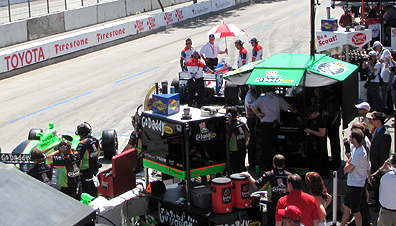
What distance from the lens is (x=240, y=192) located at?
709 centimetres

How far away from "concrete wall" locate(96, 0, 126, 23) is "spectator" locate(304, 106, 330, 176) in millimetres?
24953

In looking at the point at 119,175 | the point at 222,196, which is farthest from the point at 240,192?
the point at 119,175

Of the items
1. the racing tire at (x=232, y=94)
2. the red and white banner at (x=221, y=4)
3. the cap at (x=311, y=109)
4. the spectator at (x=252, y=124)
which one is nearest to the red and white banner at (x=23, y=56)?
the racing tire at (x=232, y=94)

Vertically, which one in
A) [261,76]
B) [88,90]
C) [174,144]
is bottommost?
[88,90]

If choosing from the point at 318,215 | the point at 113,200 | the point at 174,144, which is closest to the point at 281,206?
the point at 318,215

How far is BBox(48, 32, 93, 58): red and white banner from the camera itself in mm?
23500

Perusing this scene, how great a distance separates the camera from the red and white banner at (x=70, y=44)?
77.1 feet

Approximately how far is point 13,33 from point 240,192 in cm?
2234

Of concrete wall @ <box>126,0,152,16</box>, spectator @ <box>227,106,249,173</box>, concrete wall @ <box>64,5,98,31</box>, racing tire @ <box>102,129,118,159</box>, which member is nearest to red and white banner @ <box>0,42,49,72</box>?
concrete wall @ <box>64,5,98,31</box>

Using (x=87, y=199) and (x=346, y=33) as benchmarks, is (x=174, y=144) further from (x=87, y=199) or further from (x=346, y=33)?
(x=346, y=33)

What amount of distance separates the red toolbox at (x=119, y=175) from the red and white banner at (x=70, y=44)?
16.7 meters

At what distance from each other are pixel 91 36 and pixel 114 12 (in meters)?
8.02

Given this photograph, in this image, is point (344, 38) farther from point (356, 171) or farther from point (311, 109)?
point (356, 171)

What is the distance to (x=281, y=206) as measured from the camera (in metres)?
6.44
